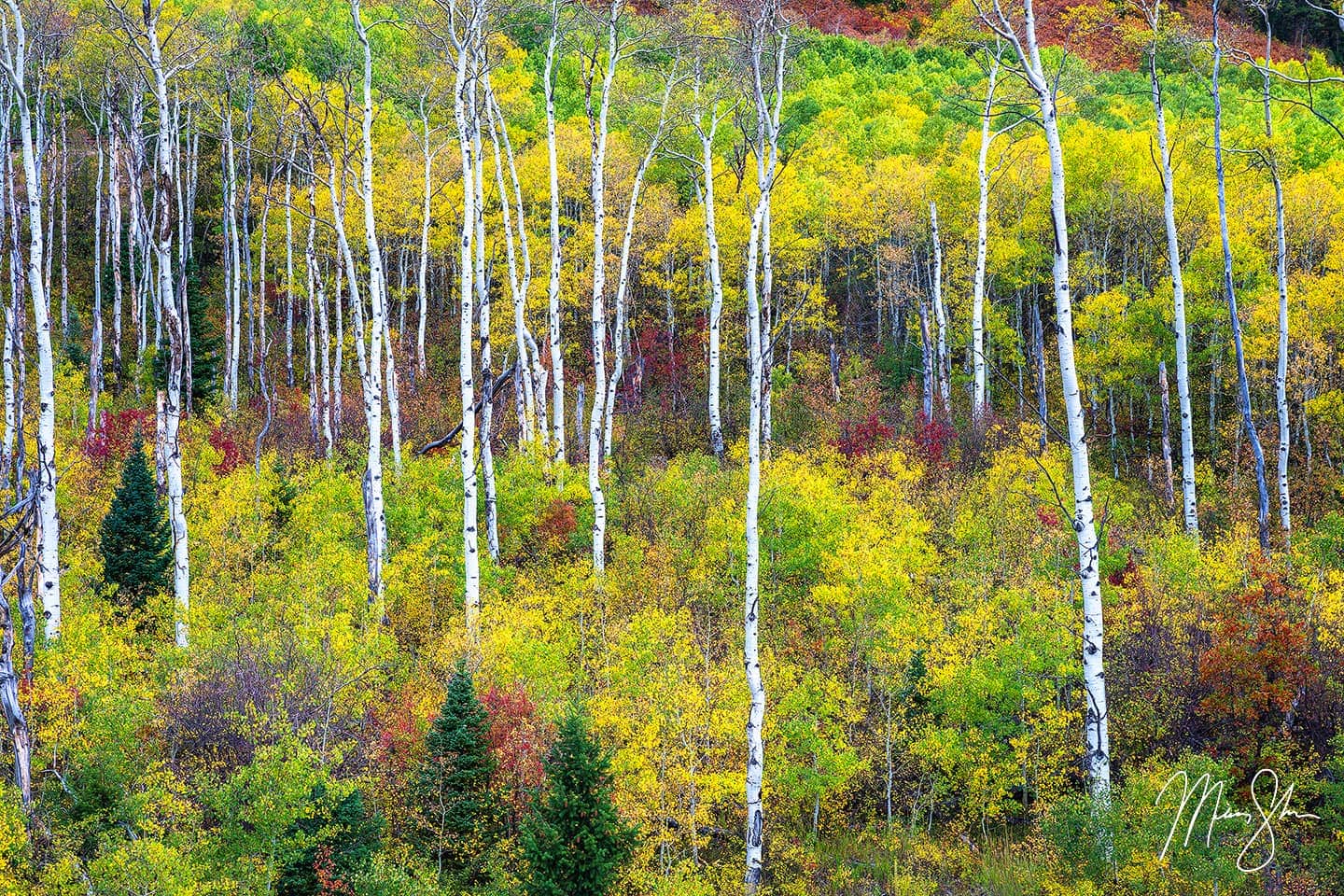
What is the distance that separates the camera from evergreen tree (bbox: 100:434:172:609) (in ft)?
56.2

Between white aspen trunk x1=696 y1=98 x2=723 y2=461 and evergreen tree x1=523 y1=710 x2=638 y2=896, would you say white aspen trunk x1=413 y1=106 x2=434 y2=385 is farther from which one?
evergreen tree x1=523 y1=710 x2=638 y2=896

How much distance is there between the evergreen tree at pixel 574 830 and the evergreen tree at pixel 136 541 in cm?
910

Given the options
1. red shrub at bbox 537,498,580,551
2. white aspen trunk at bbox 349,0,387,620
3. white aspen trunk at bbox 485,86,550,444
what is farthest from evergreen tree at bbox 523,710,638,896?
white aspen trunk at bbox 485,86,550,444

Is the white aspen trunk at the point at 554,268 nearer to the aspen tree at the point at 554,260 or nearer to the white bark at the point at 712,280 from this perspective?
the aspen tree at the point at 554,260

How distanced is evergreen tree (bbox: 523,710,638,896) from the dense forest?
1.8 inches

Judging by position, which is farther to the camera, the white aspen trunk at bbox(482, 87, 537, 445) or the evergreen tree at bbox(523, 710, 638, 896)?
the white aspen trunk at bbox(482, 87, 537, 445)

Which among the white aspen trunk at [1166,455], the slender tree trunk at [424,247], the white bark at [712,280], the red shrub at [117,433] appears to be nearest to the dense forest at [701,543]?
the white bark at [712,280]

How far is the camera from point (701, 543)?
18.9 m

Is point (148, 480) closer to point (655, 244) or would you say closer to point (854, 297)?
point (655, 244)

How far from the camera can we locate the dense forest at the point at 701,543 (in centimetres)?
1174

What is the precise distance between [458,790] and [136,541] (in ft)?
28.4

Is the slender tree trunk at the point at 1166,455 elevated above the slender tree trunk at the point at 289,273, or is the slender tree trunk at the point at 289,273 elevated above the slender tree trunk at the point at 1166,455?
the slender tree trunk at the point at 289,273
